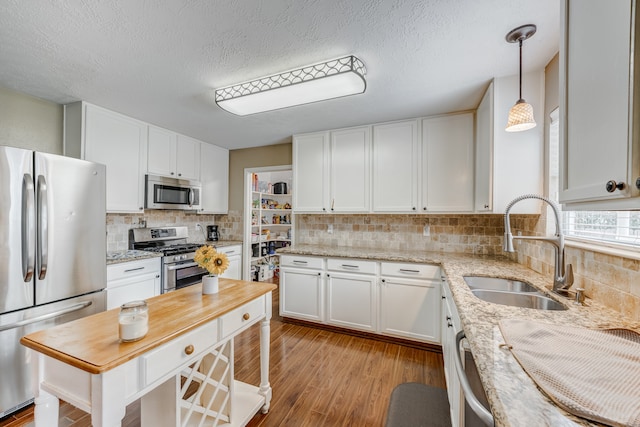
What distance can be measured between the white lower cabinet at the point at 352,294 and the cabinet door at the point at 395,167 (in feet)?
2.39

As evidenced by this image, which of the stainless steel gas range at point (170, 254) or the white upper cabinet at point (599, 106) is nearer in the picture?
the white upper cabinet at point (599, 106)

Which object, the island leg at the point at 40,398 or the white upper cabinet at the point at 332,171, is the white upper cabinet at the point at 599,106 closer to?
the island leg at the point at 40,398

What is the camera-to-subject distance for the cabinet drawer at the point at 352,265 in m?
2.73

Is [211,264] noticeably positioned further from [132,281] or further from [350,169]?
[350,169]

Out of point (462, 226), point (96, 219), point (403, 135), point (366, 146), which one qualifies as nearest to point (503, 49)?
point (403, 135)

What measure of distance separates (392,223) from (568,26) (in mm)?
2428

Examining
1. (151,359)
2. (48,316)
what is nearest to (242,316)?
(151,359)

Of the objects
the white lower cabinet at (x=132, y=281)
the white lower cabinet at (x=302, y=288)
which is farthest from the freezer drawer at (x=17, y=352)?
the white lower cabinet at (x=302, y=288)

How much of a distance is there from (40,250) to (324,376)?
2.25 meters

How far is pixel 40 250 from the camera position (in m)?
1.77

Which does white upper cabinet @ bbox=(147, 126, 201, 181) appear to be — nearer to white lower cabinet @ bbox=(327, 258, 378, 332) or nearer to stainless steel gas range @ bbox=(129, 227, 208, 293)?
stainless steel gas range @ bbox=(129, 227, 208, 293)

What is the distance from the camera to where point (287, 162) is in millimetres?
3818

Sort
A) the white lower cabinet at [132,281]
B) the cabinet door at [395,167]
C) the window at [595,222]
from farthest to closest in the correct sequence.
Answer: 1. the cabinet door at [395,167]
2. the white lower cabinet at [132,281]
3. the window at [595,222]

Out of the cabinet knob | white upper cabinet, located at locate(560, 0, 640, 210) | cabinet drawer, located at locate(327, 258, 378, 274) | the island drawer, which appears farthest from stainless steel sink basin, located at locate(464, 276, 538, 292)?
the island drawer
